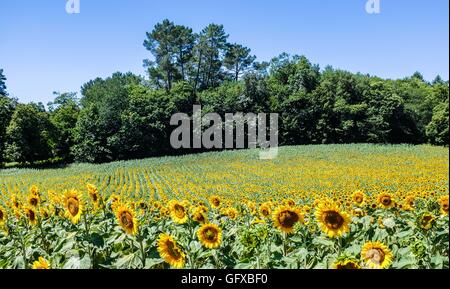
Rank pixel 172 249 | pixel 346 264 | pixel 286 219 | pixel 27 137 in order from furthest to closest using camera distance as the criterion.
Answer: pixel 27 137 < pixel 286 219 < pixel 172 249 < pixel 346 264

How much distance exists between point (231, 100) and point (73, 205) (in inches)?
123

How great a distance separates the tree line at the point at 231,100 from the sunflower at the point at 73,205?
0.91 metres

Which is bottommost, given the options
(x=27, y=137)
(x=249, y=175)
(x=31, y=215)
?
(x=249, y=175)

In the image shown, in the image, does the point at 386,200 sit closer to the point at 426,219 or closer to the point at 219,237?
the point at 426,219

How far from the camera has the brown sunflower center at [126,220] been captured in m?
1.73

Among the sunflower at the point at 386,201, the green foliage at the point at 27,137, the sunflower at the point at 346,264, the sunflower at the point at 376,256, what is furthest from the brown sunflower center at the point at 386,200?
the green foliage at the point at 27,137

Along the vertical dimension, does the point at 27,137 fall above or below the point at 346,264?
below

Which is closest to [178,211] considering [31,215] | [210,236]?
[210,236]

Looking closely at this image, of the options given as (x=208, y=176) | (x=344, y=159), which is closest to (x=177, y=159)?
(x=208, y=176)

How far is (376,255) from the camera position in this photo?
1.48 metres

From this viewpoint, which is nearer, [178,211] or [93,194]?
[178,211]
